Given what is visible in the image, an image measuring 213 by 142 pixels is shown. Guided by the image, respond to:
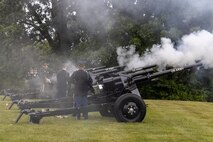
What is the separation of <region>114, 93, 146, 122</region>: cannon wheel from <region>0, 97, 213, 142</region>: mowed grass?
0.25m

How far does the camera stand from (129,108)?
13.9 m

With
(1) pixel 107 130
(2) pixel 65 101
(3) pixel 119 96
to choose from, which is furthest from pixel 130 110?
(2) pixel 65 101

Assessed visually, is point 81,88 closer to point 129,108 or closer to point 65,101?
point 65,101

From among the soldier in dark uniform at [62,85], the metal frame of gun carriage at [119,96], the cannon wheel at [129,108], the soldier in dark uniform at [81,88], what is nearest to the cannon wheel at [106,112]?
the metal frame of gun carriage at [119,96]

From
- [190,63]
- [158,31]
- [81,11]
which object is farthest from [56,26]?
[190,63]

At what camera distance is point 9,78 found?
108ft

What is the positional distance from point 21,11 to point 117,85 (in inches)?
797

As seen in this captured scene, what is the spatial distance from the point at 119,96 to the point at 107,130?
79.2 inches

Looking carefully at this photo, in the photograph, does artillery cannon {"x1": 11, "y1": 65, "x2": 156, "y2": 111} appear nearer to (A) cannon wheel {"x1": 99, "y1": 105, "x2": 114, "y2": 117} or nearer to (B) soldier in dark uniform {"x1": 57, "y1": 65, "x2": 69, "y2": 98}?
(A) cannon wheel {"x1": 99, "y1": 105, "x2": 114, "y2": 117}

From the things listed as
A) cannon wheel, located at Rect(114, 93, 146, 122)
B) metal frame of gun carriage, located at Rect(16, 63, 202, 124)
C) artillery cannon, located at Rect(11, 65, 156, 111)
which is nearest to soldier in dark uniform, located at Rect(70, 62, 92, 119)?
metal frame of gun carriage, located at Rect(16, 63, 202, 124)

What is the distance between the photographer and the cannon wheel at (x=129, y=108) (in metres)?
13.9

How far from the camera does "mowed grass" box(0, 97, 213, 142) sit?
1123cm

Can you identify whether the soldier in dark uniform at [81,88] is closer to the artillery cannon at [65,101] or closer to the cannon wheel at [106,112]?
the artillery cannon at [65,101]

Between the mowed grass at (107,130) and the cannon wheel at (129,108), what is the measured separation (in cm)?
25
